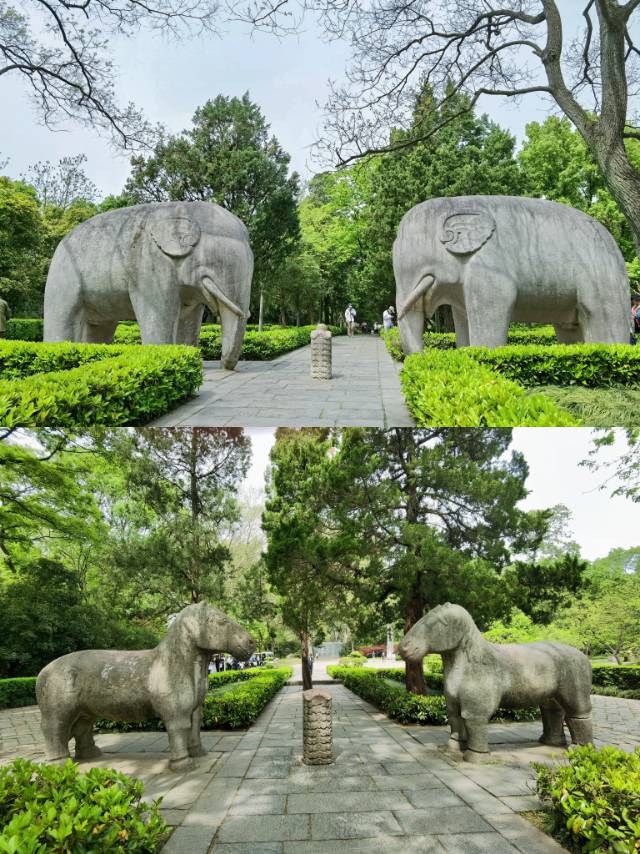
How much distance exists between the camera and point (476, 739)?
5.79m

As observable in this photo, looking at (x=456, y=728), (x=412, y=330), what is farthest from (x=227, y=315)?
(x=456, y=728)

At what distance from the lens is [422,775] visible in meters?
5.40

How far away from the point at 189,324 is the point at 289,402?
3.07 metres

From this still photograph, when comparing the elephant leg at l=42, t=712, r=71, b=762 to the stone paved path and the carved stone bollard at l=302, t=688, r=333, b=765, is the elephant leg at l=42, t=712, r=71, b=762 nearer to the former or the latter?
the carved stone bollard at l=302, t=688, r=333, b=765

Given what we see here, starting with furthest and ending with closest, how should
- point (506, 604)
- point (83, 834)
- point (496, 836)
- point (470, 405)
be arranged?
point (506, 604) < point (470, 405) < point (496, 836) < point (83, 834)

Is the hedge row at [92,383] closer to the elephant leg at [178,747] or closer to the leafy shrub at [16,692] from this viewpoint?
the elephant leg at [178,747]

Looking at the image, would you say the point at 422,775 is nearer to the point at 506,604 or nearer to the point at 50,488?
the point at 506,604

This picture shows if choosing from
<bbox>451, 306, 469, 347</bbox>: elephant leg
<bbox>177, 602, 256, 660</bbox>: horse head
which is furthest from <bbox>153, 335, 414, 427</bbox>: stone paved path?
<bbox>177, 602, 256, 660</bbox>: horse head

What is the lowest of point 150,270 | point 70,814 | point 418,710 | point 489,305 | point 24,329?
point 418,710

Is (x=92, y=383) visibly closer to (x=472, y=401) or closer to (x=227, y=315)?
(x=227, y=315)

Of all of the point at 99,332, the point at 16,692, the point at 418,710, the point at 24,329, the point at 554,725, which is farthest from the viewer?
the point at 24,329

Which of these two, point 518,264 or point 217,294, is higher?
point 518,264

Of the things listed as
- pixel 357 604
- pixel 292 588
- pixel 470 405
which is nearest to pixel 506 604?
pixel 357 604

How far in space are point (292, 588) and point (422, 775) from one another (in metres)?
4.40
